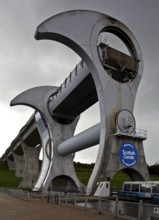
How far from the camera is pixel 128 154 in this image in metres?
29.4

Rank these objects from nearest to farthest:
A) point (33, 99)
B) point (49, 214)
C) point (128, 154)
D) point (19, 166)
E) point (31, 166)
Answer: point (49, 214) → point (128, 154) → point (33, 99) → point (31, 166) → point (19, 166)

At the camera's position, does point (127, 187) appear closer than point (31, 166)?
Yes

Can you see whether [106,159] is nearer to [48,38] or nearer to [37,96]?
[48,38]

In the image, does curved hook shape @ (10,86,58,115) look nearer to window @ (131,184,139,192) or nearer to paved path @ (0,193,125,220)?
window @ (131,184,139,192)

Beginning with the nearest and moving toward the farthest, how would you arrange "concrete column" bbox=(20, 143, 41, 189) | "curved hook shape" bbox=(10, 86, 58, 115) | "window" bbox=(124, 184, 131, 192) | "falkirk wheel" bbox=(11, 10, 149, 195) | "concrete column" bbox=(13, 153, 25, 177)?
"falkirk wheel" bbox=(11, 10, 149, 195)
"window" bbox=(124, 184, 131, 192)
"curved hook shape" bbox=(10, 86, 58, 115)
"concrete column" bbox=(20, 143, 41, 189)
"concrete column" bbox=(13, 153, 25, 177)

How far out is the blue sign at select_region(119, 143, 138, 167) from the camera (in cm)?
2902

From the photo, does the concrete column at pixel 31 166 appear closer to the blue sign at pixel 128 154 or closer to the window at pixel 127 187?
the window at pixel 127 187

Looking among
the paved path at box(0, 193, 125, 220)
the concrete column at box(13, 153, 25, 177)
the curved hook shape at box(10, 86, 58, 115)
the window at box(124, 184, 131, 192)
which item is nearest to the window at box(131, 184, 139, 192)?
the window at box(124, 184, 131, 192)

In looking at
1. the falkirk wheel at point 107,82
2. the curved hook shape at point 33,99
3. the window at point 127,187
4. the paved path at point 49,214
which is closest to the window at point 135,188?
the window at point 127,187

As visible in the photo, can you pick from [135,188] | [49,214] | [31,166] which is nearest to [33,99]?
[135,188]

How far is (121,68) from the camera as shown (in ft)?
104

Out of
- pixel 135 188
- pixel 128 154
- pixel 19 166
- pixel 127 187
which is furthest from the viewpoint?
pixel 19 166

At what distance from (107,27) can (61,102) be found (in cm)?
1388

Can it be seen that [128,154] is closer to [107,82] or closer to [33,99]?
[107,82]
